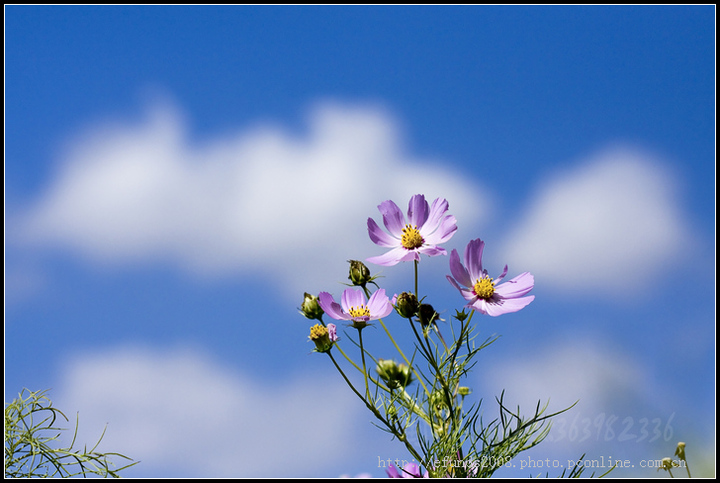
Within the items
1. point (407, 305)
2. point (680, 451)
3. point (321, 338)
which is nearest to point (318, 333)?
point (321, 338)

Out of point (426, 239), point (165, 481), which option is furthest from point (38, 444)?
point (426, 239)

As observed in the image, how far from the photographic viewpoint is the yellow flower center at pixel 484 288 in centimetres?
68

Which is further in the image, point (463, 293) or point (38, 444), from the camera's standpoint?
point (38, 444)

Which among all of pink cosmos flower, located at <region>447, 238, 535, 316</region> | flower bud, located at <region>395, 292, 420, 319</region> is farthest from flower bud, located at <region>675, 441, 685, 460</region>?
flower bud, located at <region>395, 292, 420, 319</region>

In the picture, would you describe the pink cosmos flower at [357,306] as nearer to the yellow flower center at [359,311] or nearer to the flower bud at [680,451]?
the yellow flower center at [359,311]

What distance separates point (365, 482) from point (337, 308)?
0.68 ft

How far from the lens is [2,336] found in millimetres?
782

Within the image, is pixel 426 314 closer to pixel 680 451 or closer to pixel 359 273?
pixel 359 273

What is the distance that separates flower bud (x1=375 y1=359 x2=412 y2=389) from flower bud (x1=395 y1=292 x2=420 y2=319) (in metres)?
0.08

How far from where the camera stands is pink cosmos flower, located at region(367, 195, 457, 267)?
677 millimetres

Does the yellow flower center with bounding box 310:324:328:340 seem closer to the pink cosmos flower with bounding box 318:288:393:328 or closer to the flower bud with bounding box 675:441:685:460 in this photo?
the pink cosmos flower with bounding box 318:288:393:328

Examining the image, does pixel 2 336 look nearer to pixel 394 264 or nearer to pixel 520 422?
pixel 394 264

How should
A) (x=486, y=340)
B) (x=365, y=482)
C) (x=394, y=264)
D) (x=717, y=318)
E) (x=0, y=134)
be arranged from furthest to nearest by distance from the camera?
(x=0, y=134)
(x=717, y=318)
(x=486, y=340)
(x=394, y=264)
(x=365, y=482)

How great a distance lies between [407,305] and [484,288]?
11cm
